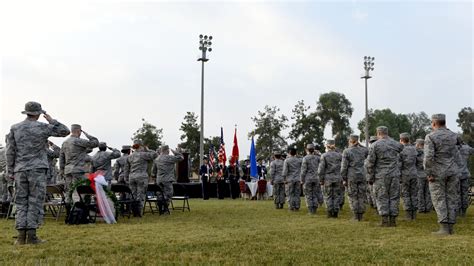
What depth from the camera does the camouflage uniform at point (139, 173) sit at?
43.5 ft

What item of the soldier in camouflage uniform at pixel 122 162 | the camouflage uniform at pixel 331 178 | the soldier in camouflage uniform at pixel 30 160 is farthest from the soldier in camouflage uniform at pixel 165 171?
the soldier in camouflage uniform at pixel 30 160

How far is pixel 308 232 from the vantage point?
8859 millimetres

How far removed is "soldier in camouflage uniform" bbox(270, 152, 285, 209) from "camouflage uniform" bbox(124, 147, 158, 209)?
512 cm

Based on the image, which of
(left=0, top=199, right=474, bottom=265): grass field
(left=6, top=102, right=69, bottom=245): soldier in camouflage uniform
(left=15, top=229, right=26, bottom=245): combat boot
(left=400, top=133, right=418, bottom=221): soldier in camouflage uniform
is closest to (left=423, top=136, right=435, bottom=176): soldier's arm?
(left=0, top=199, right=474, bottom=265): grass field

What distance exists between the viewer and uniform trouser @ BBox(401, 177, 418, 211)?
12.2m

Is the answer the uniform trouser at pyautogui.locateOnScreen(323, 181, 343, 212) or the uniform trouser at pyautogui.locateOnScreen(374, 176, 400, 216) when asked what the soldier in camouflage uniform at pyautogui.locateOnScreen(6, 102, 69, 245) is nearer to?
the uniform trouser at pyautogui.locateOnScreen(374, 176, 400, 216)

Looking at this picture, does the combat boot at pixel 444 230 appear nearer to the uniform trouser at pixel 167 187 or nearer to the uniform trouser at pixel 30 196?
the uniform trouser at pixel 30 196

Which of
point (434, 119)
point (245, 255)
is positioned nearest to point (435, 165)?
point (434, 119)

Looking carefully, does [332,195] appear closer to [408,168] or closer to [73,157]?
[408,168]

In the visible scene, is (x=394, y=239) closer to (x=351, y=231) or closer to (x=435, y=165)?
(x=351, y=231)

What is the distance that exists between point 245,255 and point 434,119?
4.89 meters

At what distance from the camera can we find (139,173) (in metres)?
13.3

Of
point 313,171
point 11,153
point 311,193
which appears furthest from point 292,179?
point 11,153

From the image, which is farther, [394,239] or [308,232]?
[308,232]
